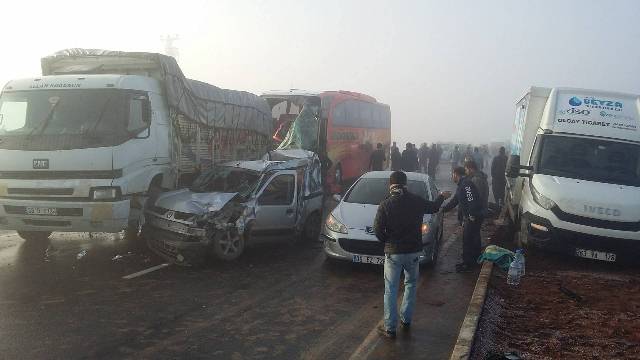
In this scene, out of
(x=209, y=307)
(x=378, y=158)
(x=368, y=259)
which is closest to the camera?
(x=209, y=307)

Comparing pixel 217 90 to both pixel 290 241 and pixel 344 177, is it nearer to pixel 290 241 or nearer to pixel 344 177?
pixel 290 241

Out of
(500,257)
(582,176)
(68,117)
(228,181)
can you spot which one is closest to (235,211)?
(228,181)

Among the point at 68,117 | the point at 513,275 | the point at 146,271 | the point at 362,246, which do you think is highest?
the point at 68,117

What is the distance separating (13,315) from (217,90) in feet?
25.2

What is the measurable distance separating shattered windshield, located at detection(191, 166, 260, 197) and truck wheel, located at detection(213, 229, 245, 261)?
2.54 feet

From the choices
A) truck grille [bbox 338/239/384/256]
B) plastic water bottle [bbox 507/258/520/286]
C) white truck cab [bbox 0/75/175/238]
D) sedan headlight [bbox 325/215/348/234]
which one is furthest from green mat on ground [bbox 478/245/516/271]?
white truck cab [bbox 0/75/175/238]

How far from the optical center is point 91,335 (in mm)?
5328

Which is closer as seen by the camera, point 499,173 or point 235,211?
point 235,211

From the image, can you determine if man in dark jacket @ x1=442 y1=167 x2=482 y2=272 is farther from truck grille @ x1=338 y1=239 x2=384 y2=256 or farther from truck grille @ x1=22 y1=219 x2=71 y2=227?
truck grille @ x1=22 y1=219 x2=71 y2=227

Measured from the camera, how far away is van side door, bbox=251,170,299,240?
9.02 m

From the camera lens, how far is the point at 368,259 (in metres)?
7.88

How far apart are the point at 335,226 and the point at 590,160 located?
16.2 ft

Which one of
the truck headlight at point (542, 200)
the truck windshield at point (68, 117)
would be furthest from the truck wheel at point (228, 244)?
the truck headlight at point (542, 200)

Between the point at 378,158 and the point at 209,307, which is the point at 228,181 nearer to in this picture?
the point at 209,307
